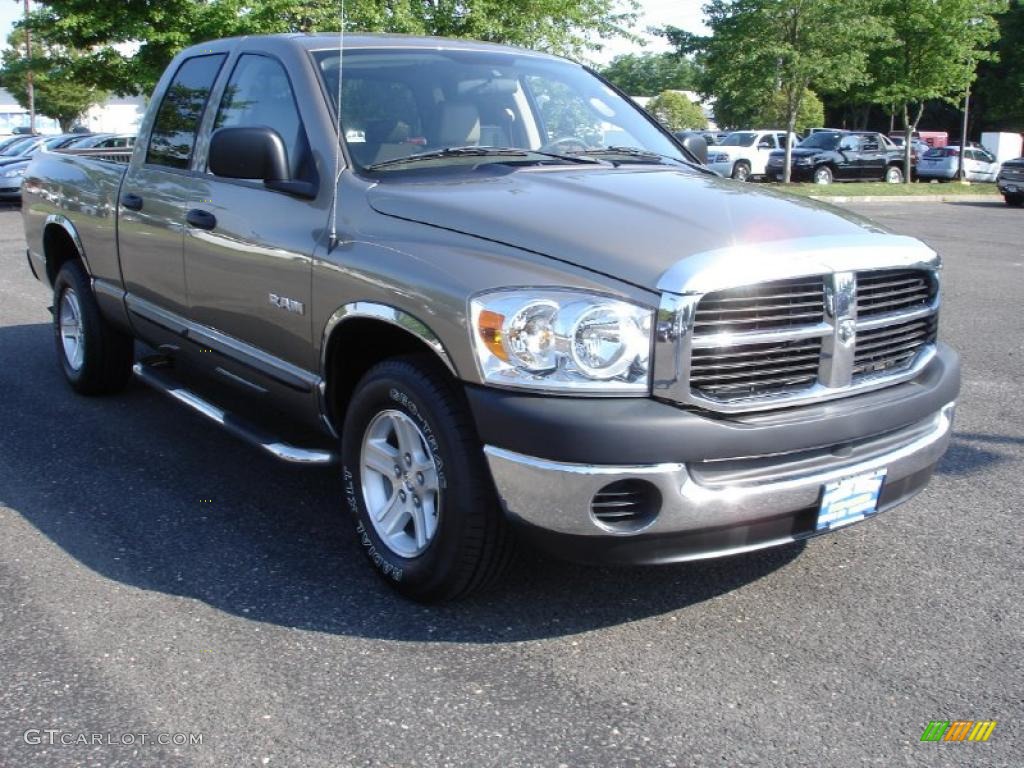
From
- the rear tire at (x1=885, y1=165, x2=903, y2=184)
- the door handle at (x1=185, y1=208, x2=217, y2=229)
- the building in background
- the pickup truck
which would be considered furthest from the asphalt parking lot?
the building in background

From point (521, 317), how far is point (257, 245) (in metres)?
1.54

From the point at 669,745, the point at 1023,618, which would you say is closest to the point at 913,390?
the point at 1023,618

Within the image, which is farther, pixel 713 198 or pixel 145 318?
pixel 145 318

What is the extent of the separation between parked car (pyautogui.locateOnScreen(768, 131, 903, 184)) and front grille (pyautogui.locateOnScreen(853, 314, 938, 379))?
99.2 feet

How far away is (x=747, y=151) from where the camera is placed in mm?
34688

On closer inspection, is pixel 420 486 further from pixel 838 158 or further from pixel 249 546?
pixel 838 158

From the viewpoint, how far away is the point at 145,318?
17.6 feet

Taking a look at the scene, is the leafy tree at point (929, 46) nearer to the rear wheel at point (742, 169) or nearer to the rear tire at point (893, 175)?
the rear tire at point (893, 175)

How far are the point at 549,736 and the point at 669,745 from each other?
0.32 m

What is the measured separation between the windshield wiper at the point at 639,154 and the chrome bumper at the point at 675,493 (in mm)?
1807

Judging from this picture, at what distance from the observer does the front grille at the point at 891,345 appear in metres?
3.50

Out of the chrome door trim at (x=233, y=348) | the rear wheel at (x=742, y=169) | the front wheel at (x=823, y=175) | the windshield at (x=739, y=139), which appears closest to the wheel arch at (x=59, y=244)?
the chrome door trim at (x=233, y=348)

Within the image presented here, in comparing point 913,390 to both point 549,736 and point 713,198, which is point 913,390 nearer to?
point 713,198

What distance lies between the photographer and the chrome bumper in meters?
3.07
